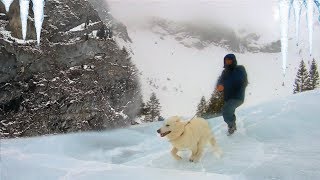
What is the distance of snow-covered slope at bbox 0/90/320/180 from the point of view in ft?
21.5

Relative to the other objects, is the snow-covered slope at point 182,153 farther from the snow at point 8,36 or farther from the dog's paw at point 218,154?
the snow at point 8,36

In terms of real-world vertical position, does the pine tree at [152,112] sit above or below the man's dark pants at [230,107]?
below

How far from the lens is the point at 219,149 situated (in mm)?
7992

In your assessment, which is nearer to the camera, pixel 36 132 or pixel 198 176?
pixel 198 176

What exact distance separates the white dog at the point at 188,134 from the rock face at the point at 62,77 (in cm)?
4516

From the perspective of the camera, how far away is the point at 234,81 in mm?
8883

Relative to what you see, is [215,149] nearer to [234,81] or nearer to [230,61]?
[234,81]

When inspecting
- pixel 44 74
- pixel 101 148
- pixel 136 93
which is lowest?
pixel 136 93

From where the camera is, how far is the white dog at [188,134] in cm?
701

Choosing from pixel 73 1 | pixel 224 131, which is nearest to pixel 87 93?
pixel 73 1

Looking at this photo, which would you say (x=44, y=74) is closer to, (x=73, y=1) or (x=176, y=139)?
(x=73, y=1)

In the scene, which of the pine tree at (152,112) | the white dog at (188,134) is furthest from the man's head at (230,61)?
the pine tree at (152,112)

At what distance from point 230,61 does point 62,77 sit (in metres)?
57.0

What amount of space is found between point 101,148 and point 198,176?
12.1 ft
